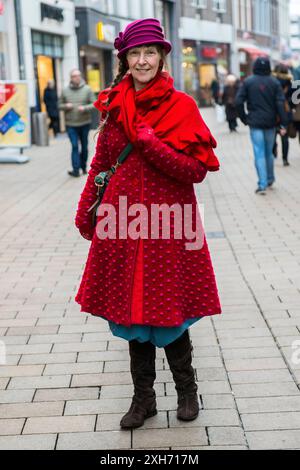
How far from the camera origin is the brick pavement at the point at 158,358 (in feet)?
11.5

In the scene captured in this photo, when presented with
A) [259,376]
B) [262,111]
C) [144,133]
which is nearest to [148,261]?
[144,133]

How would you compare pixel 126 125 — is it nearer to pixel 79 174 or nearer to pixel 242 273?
pixel 242 273

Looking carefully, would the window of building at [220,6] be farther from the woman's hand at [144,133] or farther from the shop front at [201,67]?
the woman's hand at [144,133]

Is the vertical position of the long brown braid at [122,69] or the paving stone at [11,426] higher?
the long brown braid at [122,69]

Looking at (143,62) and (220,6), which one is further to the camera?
(220,6)

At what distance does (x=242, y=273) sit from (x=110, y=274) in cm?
299

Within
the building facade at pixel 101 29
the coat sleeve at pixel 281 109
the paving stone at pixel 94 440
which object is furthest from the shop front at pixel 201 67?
the paving stone at pixel 94 440

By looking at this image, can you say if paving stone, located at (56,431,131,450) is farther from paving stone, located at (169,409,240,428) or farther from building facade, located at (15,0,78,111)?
building facade, located at (15,0,78,111)

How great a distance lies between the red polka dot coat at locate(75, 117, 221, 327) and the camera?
338cm

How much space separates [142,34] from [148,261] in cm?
97

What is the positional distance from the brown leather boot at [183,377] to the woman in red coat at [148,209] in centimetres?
2

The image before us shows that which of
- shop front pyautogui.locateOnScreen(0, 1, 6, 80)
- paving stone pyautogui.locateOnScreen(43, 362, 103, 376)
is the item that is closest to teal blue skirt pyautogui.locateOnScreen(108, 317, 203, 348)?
paving stone pyautogui.locateOnScreen(43, 362, 103, 376)

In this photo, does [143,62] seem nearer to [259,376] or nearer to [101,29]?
[259,376]

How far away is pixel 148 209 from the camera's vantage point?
3381 mm
